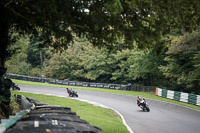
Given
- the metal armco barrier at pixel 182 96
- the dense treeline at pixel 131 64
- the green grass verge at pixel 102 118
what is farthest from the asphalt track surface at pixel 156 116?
the dense treeline at pixel 131 64

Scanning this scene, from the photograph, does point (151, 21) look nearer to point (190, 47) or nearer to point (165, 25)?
point (165, 25)

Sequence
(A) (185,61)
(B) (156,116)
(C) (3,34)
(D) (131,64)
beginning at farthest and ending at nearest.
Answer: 1. (D) (131,64)
2. (A) (185,61)
3. (B) (156,116)
4. (C) (3,34)

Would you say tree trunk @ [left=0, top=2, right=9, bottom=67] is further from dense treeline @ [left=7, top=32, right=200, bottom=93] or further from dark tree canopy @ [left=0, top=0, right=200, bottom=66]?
dense treeline @ [left=7, top=32, right=200, bottom=93]

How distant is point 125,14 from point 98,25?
114cm

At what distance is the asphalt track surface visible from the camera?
559 inches

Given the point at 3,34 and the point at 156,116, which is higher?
the point at 3,34

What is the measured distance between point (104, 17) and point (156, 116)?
1161 cm

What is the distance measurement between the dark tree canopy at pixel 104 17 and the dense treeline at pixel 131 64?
55.5 feet

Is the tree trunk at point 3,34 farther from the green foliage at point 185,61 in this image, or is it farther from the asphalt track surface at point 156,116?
the green foliage at point 185,61

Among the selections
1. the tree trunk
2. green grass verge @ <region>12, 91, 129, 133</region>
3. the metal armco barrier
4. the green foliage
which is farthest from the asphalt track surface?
the tree trunk

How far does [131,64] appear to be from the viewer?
44094mm

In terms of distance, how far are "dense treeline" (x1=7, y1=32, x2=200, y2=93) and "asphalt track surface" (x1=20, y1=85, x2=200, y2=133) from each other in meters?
5.81

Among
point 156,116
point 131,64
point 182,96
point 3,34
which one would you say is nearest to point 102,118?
point 156,116

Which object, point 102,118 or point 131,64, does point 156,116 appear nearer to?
point 102,118
